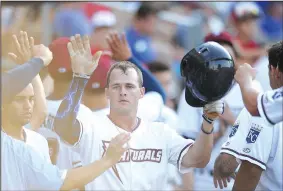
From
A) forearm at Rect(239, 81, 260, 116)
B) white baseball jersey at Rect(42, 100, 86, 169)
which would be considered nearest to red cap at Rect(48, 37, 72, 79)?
white baseball jersey at Rect(42, 100, 86, 169)

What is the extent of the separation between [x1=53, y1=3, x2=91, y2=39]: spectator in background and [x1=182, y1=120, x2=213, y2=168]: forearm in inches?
138

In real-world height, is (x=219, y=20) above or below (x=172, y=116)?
above

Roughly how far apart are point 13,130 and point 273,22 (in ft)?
24.1

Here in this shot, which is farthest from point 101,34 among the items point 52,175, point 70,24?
point 52,175

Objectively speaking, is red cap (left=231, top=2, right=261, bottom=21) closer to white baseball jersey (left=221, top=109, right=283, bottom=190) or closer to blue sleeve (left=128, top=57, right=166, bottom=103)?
blue sleeve (left=128, top=57, right=166, bottom=103)

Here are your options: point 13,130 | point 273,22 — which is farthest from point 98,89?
point 273,22

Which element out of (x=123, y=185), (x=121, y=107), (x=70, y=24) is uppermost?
(x=70, y=24)

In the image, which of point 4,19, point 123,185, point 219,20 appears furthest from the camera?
point 219,20

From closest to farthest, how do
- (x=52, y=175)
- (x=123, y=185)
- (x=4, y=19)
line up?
(x=52, y=175)
(x=123, y=185)
(x=4, y=19)

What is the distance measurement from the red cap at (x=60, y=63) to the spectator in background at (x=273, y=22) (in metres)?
5.79

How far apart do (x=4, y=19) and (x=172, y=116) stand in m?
2.50

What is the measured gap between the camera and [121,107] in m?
5.60

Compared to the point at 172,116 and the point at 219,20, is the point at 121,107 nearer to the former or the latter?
the point at 172,116

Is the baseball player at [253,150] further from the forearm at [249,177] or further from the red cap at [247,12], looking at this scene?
the red cap at [247,12]
